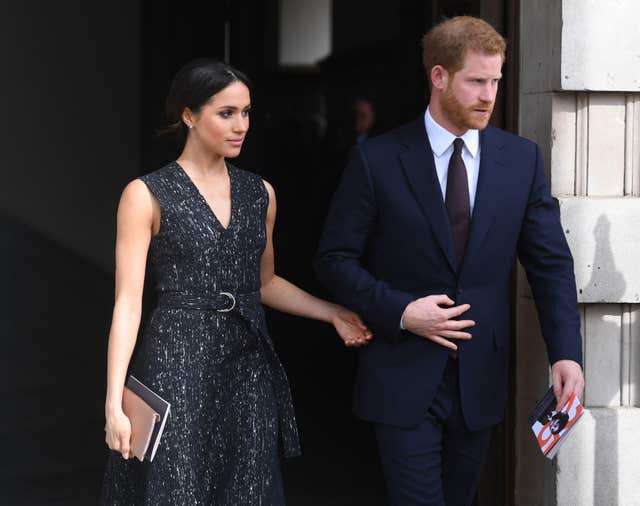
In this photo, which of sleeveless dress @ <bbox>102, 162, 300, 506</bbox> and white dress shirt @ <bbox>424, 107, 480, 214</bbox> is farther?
white dress shirt @ <bbox>424, 107, 480, 214</bbox>

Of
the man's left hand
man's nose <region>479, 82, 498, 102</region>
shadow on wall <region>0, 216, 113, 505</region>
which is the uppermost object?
man's nose <region>479, 82, 498, 102</region>

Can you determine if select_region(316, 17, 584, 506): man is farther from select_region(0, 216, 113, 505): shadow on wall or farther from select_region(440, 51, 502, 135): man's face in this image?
select_region(0, 216, 113, 505): shadow on wall

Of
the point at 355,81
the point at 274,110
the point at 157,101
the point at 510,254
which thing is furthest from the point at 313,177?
the point at 510,254

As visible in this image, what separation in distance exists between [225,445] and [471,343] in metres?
0.79

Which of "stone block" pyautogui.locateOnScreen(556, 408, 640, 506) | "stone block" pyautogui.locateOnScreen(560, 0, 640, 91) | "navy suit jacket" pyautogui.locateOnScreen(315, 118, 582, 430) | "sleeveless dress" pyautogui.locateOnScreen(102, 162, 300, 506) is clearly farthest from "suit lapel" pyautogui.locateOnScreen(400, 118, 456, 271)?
"stone block" pyautogui.locateOnScreen(556, 408, 640, 506)

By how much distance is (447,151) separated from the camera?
3.77 meters

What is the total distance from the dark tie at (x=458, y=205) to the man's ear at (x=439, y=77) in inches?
8.6

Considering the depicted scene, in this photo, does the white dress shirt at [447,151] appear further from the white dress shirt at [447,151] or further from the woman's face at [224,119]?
the woman's face at [224,119]

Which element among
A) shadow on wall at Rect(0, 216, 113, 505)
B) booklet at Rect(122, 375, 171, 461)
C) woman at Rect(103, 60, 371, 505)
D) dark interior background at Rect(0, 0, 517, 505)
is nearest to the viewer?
booklet at Rect(122, 375, 171, 461)

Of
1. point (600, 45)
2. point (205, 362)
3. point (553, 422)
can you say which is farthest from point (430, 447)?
point (600, 45)

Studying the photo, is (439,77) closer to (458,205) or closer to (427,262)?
(458,205)

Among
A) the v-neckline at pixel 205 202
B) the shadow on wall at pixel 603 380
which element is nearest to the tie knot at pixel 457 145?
the v-neckline at pixel 205 202

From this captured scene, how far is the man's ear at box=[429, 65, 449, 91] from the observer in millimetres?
3656

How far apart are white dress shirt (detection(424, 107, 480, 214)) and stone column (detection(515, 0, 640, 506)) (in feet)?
1.84
